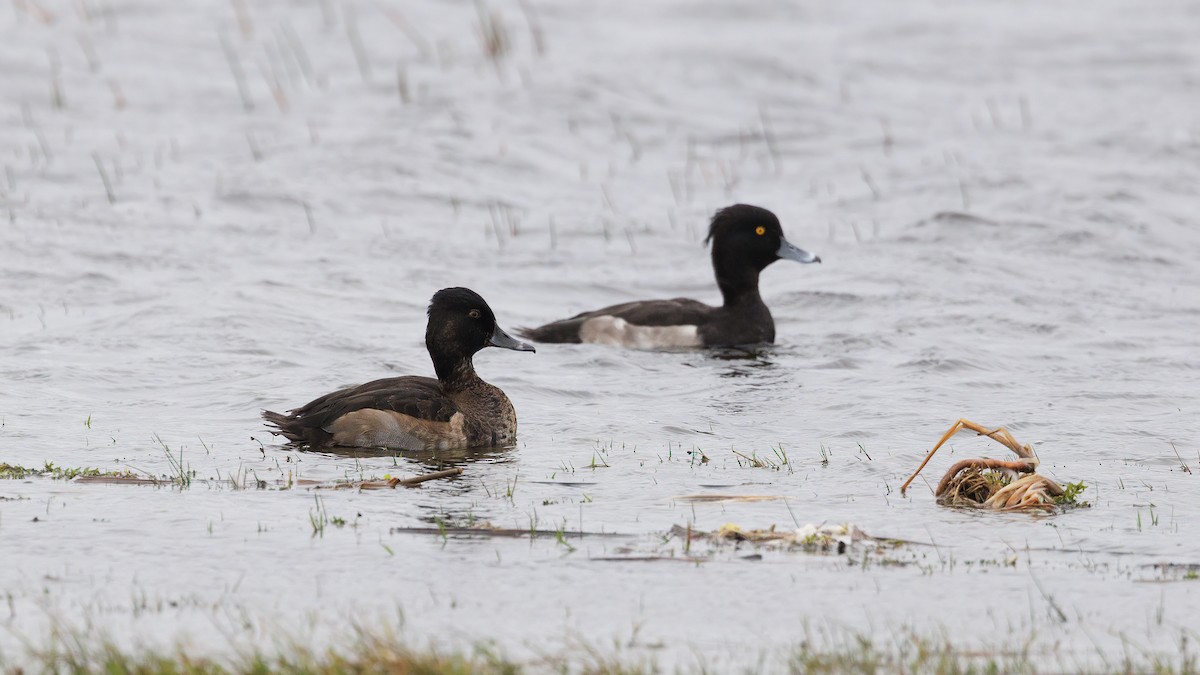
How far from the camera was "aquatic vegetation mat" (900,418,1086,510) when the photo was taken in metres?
8.49

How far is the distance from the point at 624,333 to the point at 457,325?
4263 millimetres

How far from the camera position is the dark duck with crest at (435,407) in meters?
10.5

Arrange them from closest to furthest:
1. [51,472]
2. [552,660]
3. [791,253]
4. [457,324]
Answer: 1. [552,660]
2. [51,472]
3. [457,324]
4. [791,253]

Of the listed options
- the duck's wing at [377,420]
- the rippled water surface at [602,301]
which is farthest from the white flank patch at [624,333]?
the duck's wing at [377,420]

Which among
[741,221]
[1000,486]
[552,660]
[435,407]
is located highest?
[741,221]

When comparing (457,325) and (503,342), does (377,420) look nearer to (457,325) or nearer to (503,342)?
(457,325)

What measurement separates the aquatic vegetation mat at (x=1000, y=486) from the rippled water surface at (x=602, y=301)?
0.68 ft

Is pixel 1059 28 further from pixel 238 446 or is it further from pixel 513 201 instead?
pixel 238 446

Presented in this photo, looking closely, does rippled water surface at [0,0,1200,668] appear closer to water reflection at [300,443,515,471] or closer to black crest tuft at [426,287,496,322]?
water reflection at [300,443,515,471]

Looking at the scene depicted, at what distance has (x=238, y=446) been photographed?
1036cm

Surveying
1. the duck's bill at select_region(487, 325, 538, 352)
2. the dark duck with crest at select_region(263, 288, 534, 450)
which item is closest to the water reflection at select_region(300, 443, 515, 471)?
the dark duck with crest at select_region(263, 288, 534, 450)

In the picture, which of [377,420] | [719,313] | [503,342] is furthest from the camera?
[719,313]

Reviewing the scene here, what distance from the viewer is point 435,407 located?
10773mm

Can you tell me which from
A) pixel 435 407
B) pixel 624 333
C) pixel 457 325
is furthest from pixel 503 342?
pixel 624 333
